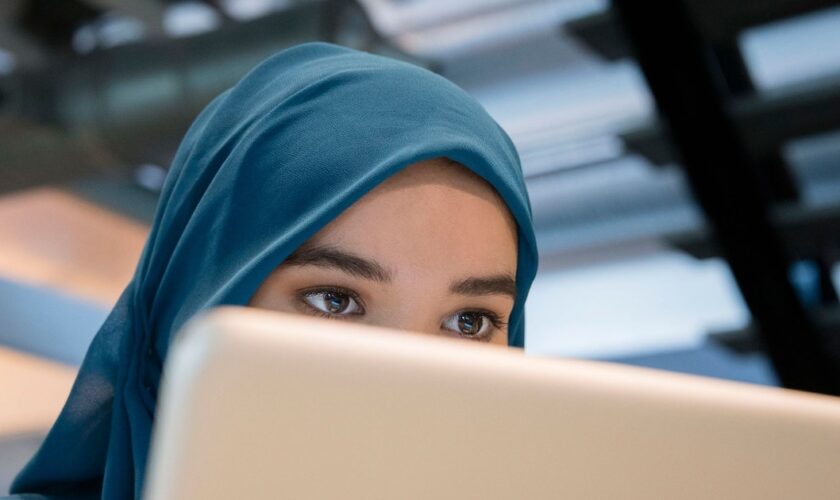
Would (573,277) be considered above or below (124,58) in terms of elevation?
above

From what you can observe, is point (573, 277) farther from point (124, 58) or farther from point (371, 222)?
point (371, 222)

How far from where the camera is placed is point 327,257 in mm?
757

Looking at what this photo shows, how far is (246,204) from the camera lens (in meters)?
0.81

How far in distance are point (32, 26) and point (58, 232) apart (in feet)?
5.03

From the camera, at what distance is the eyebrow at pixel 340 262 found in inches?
29.2

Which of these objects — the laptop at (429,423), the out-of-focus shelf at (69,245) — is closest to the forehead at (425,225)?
the laptop at (429,423)

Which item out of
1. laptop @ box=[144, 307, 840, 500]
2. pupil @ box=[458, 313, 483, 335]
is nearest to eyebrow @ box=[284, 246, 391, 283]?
→ pupil @ box=[458, 313, 483, 335]

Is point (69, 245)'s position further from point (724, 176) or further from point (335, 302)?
point (335, 302)

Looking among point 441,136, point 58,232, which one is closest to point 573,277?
point 58,232

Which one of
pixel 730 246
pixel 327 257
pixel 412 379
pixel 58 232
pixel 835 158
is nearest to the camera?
pixel 412 379

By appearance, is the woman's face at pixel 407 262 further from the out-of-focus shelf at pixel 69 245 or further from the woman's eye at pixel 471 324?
the out-of-focus shelf at pixel 69 245

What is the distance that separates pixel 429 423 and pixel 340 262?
0.48m

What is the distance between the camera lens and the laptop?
26 cm

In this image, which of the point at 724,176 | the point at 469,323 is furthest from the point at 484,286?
the point at 724,176
